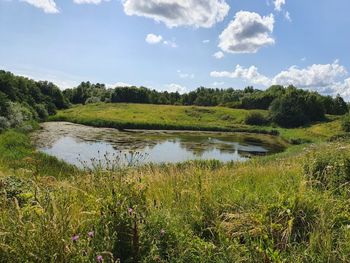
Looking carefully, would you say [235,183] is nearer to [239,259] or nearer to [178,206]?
[178,206]

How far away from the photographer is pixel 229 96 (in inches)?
4587

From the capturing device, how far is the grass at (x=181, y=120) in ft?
193

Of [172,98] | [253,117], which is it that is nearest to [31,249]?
[253,117]

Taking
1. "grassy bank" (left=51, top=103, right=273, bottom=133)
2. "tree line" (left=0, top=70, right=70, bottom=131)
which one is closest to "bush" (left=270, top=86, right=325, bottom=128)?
"grassy bank" (left=51, top=103, right=273, bottom=133)

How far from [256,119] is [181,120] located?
1532 centimetres

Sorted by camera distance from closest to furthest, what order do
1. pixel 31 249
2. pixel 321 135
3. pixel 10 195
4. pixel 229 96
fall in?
pixel 31 249
pixel 10 195
pixel 321 135
pixel 229 96

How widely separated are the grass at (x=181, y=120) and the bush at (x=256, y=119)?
1330 millimetres

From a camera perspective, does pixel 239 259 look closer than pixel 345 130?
Yes

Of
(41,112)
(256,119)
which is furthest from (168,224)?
(256,119)

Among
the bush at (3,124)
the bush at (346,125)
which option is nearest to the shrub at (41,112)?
the bush at (3,124)

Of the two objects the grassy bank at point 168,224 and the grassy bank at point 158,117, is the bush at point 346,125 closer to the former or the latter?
the grassy bank at point 158,117

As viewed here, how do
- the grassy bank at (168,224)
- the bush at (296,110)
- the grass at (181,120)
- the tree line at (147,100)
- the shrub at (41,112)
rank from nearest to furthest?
1. the grassy bank at (168,224)
2. the tree line at (147,100)
3. the grass at (181,120)
4. the shrub at (41,112)
5. the bush at (296,110)

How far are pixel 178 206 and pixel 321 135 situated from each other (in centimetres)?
5242

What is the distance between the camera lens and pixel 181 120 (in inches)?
2808
